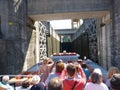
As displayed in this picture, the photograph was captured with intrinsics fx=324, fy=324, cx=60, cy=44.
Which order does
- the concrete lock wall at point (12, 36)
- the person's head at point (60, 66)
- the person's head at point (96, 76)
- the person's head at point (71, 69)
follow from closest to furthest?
the person's head at point (96, 76), the person's head at point (71, 69), the person's head at point (60, 66), the concrete lock wall at point (12, 36)

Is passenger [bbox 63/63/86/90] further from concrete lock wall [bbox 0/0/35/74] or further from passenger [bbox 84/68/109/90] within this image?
concrete lock wall [bbox 0/0/35/74]

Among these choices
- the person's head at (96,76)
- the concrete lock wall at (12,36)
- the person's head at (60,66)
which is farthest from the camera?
the concrete lock wall at (12,36)

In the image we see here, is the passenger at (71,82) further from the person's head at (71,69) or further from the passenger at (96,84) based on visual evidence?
the passenger at (96,84)

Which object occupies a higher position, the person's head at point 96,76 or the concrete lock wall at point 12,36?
the concrete lock wall at point 12,36

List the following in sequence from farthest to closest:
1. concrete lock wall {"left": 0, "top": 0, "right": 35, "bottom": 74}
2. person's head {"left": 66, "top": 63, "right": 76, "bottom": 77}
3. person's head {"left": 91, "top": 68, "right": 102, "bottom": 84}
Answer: concrete lock wall {"left": 0, "top": 0, "right": 35, "bottom": 74} < person's head {"left": 66, "top": 63, "right": 76, "bottom": 77} < person's head {"left": 91, "top": 68, "right": 102, "bottom": 84}

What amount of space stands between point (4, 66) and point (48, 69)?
10.5 metres

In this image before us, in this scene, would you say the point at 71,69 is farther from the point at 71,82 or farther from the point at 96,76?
the point at 96,76

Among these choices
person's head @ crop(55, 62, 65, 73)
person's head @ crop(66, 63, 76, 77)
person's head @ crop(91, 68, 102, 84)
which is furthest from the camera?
person's head @ crop(55, 62, 65, 73)

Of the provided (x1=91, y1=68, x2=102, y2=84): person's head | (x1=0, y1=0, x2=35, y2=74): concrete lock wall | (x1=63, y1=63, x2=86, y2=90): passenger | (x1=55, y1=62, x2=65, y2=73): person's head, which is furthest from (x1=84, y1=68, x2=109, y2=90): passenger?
(x1=0, y1=0, x2=35, y2=74): concrete lock wall

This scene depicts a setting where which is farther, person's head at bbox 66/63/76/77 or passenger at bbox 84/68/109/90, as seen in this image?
person's head at bbox 66/63/76/77

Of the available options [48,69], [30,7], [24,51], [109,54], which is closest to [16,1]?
[30,7]

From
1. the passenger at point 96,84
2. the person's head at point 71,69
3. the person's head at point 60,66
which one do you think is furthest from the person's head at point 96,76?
the person's head at point 60,66

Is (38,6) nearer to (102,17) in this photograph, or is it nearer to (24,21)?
(24,21)

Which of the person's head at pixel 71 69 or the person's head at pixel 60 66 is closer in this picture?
the person's head at pixel 71 69
